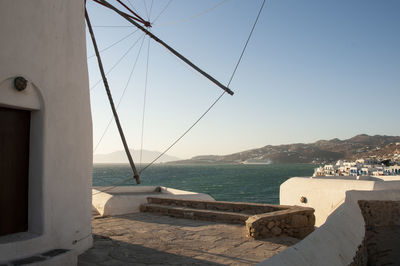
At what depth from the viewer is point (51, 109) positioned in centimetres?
462

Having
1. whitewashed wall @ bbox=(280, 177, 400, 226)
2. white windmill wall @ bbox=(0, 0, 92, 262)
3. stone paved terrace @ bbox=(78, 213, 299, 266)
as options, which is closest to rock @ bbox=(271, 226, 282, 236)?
stone paved terrace @ bbox=(78, 213, 299, 266)

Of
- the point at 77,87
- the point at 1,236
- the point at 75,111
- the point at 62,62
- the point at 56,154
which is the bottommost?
the point at 1,236

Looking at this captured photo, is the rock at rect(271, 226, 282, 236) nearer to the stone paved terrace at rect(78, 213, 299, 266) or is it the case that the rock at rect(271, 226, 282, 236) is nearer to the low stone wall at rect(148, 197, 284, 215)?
the stone paved terrace at rect(78, 213, 299, 266)

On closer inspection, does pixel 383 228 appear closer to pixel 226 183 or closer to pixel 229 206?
pixel 229 206

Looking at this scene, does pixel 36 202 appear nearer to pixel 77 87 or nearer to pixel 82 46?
pixel 77 87

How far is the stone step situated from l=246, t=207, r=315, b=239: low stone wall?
1.17 meters

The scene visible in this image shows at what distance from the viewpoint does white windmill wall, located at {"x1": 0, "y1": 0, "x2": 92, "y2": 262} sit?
415 centimetres

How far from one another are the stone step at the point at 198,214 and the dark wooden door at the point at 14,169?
15.8 feet

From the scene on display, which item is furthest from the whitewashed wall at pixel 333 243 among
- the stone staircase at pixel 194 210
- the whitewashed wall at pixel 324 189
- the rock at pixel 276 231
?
the whitewashed wall at pixel 324 189

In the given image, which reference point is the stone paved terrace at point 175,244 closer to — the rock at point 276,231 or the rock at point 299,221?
the rock at point 276,231

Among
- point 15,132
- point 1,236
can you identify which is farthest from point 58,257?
point 15,132

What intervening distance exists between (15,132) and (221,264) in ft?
11.8

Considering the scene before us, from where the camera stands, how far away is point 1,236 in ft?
13.9

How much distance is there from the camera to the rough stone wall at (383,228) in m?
8.51
